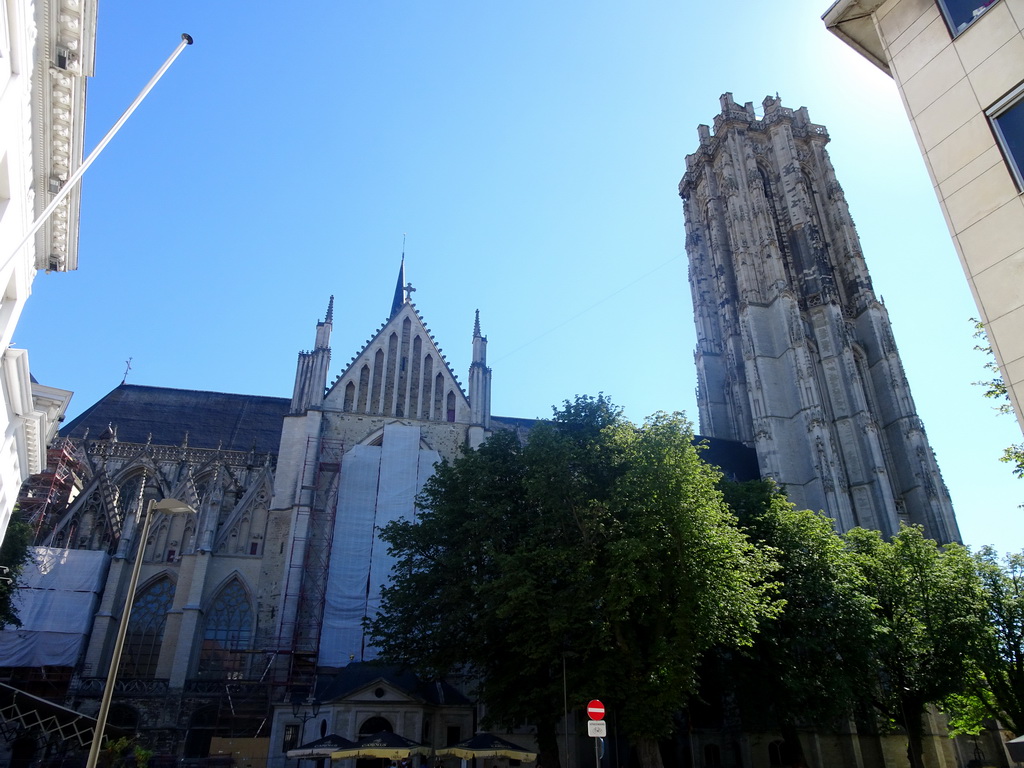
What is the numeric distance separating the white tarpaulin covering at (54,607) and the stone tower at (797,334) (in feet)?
114

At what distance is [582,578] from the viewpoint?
Result: 2039cm

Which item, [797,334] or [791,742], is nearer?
[791,742]

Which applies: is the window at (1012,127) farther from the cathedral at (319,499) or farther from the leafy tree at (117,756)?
the leafy tree at (117,756)

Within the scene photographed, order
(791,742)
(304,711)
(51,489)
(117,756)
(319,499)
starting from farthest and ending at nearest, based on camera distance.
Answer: (51,489) → (319,499) → (304,711) → (791,742) → (117,756)

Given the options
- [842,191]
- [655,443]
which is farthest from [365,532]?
[842,191]

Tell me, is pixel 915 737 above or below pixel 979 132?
below

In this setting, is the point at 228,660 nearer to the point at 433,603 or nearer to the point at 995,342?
the point at 433,603

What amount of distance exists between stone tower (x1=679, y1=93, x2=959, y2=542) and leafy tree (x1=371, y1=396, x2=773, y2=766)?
20861 millimetres

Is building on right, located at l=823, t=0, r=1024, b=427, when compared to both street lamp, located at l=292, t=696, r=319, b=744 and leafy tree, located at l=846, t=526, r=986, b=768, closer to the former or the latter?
leafy tree, located at l=846, t=526, r=986, b=768

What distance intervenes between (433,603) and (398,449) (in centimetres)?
1349

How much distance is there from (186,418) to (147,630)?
678 inches

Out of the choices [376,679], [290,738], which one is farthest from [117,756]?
[376,679]

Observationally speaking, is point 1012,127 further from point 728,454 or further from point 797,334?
point 728,454

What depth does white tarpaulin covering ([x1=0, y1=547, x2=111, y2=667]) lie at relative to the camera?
3072 centimetres
